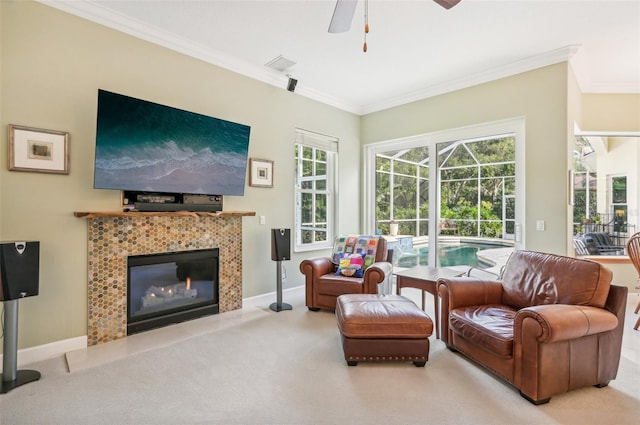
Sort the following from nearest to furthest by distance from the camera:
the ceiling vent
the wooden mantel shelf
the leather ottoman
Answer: the leather ottoman
the wooden mantel shelf
the ceiling vent

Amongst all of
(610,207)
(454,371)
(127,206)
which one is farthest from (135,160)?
(610,207)

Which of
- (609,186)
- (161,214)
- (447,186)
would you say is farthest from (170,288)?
(609,186)

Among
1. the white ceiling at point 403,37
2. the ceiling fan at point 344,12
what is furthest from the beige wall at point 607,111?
the ceiling fan at point 344,12

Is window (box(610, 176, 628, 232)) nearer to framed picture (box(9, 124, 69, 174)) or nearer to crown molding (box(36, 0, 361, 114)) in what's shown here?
crown molding (box(36, 0, 361, 114))

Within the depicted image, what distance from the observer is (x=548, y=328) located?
1.92m

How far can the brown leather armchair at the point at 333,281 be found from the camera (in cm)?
353

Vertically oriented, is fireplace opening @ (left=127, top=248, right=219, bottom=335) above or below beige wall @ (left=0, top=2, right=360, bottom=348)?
below

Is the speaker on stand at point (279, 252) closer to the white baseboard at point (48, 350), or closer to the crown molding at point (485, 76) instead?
the white baseboard at point (48, 350)

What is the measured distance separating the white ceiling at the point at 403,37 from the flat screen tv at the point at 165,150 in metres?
0.81

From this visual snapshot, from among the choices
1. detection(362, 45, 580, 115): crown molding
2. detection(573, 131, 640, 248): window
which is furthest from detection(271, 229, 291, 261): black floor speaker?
detection(573, 131, 640, 248): window

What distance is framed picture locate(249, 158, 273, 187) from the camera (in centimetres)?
403

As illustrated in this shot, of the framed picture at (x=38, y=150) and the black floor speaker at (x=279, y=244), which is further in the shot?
the black floor speaker at (x=279, y=244)

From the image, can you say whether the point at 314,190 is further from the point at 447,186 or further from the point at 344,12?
the point at 344,12

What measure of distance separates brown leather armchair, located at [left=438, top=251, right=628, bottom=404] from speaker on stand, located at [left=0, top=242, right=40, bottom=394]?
3128mm
